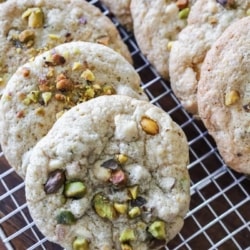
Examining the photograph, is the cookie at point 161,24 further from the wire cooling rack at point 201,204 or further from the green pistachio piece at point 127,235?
the green pistachio piece at point 127,235

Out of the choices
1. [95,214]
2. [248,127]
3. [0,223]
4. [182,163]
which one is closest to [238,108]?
[248,127]

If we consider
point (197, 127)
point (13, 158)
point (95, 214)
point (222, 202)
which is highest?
point (13, 158)

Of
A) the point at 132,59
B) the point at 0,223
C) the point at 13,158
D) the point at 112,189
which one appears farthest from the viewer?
the point at 132,59

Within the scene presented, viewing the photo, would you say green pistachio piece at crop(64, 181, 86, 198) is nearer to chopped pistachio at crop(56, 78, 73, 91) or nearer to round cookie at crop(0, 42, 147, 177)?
round cookie at crop(0, 42, 147, 177)

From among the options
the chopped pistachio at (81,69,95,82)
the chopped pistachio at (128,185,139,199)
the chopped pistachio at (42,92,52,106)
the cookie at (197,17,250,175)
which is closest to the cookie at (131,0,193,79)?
the cookie at (197,17,250,175)

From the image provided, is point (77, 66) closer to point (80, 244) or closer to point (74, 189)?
point (74, 189)

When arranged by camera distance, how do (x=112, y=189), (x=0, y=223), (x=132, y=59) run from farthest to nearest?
(x=132, y=59), (x=0, y=223), (x=112, y=189)

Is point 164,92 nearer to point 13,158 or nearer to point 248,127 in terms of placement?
point 248,127
